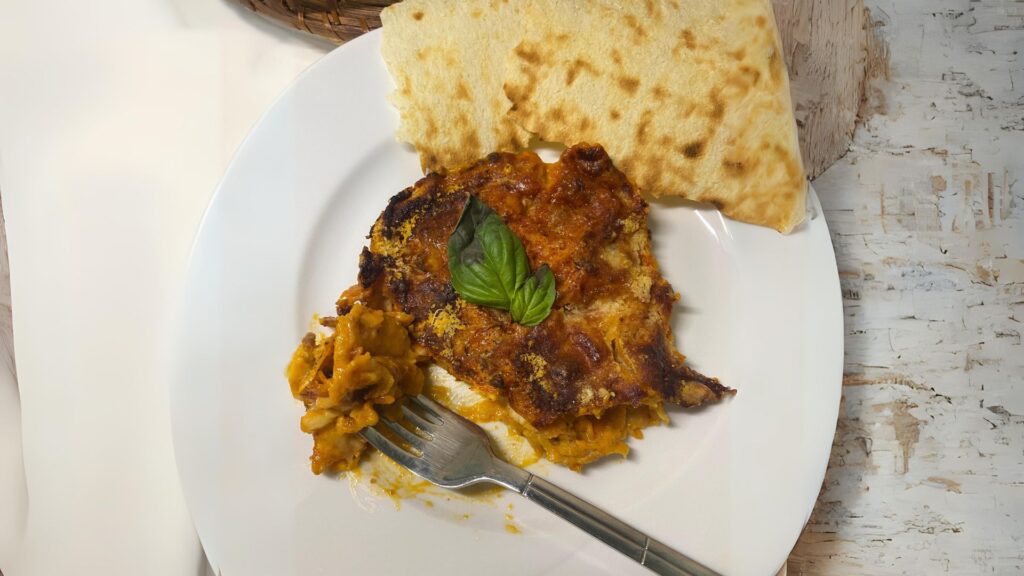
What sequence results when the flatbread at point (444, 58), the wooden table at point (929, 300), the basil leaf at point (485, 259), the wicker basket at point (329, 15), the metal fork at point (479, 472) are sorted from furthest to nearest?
1. the wooden table at point (929, 300)
2. the wicker basket at point (329, 15)
3. the flatbread at point (444, 58)
4. the metal fork at point (479, 472)
5. the basil leaf at point (485, 259)

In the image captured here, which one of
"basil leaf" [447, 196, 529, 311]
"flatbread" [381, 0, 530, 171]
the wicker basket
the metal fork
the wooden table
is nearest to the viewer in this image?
"basil leaf" [447, 196, 529, 311]

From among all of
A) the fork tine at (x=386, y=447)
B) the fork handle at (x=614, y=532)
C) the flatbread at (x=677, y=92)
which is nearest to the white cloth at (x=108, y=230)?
the fork tine at (x=386, y=447)

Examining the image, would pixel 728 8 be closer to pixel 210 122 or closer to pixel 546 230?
pixel 546 230

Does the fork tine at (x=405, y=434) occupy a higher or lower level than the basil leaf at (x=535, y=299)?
lower

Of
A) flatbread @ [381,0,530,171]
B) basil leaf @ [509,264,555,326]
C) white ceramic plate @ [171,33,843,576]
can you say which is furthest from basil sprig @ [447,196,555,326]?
white ceramic plate @ [171,33,843,576]

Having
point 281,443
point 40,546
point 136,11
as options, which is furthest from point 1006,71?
point 40,546

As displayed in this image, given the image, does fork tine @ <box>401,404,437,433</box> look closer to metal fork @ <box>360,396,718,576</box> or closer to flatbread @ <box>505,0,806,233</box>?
metal fork @ <box>360,396,718,576</box>

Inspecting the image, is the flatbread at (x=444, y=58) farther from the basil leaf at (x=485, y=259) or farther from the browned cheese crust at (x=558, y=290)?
the basil leaf at (x=485, y=259)
